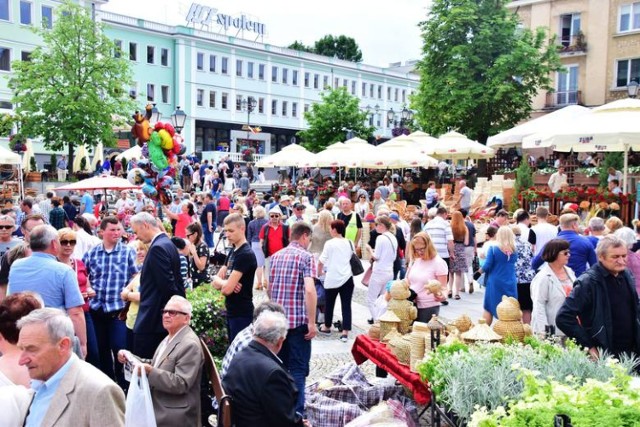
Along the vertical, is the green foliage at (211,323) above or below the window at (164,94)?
below

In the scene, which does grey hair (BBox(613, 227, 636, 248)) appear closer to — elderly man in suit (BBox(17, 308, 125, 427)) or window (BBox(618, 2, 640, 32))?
elderly man in suit (BBox(17, 308, 125, 427))

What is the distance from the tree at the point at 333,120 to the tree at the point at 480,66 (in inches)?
625

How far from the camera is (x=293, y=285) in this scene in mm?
6926

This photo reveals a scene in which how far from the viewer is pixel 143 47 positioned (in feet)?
185

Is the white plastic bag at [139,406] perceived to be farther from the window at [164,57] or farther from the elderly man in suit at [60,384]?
the window at [164,57]

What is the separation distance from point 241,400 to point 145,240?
7.72ft

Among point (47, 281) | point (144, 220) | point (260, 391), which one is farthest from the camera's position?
point (144, 220)

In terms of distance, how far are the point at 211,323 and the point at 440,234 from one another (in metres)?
5.93

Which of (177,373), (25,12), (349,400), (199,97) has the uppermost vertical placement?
(25,12)

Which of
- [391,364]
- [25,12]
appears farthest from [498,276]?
[25,12]

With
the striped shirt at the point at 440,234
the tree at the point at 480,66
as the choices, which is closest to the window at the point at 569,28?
the tree at the point at 480,66

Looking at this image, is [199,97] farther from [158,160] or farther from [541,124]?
[158,160]

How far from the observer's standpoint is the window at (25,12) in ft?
149

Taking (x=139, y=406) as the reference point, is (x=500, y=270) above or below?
above
